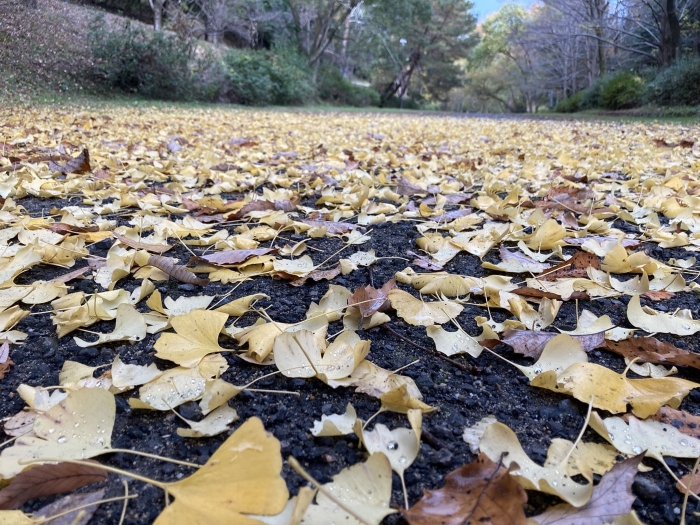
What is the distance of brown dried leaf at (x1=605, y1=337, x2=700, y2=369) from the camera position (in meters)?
0.81

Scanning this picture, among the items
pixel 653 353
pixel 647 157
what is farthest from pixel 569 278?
pixel 647 157

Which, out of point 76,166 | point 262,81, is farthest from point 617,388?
point 262,81

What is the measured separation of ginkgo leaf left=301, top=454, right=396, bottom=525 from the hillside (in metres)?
7.19

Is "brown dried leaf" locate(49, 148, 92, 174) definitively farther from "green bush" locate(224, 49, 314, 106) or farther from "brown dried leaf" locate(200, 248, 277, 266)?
"green bush" locate(224, 49, 314, 106)

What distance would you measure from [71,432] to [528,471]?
0.60 meters

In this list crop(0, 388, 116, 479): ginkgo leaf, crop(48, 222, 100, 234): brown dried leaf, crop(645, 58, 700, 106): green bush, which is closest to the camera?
crop(0, 388, 116, 479): ginkgo leaf

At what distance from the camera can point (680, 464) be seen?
2.05 ft

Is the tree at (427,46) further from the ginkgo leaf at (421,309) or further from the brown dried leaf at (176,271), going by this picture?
the ginkgo leaf at (421,309)

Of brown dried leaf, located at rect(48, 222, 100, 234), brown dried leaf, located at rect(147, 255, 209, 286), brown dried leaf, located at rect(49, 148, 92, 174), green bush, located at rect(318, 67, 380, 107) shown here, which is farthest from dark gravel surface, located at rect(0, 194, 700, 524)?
green bush, located at rect(318, 67, 380, 107)

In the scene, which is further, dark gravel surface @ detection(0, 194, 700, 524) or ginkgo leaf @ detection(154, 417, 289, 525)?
dark gravel surface @ detection(0, 194, 700, 524)

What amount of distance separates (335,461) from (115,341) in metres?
0.54

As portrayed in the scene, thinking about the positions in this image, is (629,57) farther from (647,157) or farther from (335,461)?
(335,461)

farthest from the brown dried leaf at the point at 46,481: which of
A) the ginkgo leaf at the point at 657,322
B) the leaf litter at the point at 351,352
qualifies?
the ginkgo leaf at the point at 657,322

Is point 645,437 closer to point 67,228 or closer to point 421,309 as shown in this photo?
point 421,309
